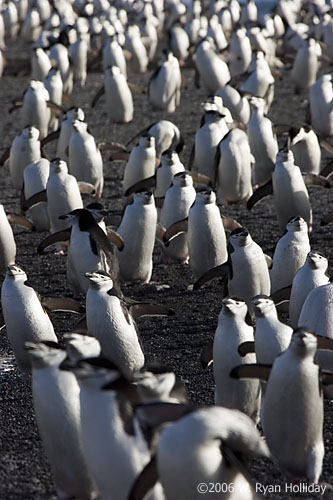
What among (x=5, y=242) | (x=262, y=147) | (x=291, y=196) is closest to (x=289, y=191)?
(x=291, y=196)

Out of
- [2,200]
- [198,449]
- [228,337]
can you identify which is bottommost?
[2,200]

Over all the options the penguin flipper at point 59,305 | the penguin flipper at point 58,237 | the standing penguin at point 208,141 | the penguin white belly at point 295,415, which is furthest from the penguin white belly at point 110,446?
the standing penguin at point 208,141

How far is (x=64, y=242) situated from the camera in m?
8.31

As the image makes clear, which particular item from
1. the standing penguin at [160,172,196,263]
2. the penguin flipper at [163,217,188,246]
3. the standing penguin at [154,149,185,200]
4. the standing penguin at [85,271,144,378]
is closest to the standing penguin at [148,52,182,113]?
the standing penguin at [154,149,185,200]

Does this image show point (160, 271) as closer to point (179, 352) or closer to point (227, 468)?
point (179, 352)

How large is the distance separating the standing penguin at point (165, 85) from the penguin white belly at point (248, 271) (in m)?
7.68

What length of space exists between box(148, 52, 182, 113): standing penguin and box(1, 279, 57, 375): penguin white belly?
28.0 ft

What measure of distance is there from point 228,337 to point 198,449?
1.53 metres

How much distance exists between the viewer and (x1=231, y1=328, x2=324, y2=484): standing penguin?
443cm

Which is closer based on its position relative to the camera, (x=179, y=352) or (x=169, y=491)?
(x=169, y=491)

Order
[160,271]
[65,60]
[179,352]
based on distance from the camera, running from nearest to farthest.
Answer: [179,352]
[160,271]
[65,60]

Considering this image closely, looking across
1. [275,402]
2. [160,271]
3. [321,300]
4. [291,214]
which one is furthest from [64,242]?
[275,402]

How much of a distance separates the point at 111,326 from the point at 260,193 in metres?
3.68

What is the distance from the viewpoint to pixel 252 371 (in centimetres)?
471
